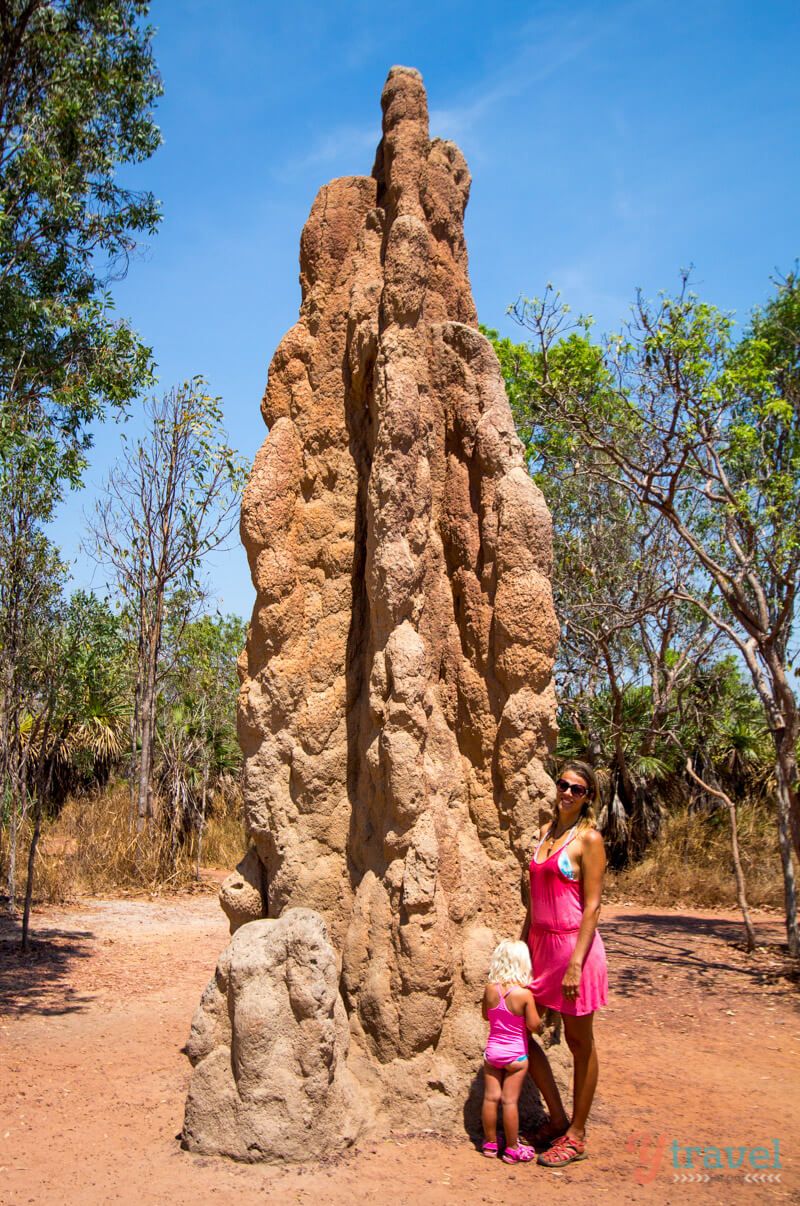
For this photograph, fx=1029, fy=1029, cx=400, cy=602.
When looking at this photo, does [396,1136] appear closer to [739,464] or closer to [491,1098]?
[491,1098]

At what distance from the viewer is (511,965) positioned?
443 centimetres

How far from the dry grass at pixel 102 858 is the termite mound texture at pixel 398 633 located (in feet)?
26.1

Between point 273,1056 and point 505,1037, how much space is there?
96cm

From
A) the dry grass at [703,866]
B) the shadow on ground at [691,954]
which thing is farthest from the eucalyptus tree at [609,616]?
the shadow on ground at [691,954]

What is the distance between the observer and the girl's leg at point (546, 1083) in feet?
14.6

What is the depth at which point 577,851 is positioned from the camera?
4.47 m

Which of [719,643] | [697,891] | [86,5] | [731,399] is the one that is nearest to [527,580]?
[731,399]

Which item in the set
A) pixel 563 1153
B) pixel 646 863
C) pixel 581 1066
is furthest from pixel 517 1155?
pixel 646 863

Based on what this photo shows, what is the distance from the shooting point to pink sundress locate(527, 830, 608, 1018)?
14.5 feet

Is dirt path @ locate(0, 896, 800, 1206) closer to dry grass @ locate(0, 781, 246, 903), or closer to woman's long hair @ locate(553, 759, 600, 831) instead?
woman's long hair @ locate(553, 759, 600, 831)

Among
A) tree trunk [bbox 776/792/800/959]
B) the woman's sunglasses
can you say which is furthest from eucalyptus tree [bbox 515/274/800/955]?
the woman's sunglasses

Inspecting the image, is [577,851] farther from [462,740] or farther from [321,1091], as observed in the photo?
[321,1091]

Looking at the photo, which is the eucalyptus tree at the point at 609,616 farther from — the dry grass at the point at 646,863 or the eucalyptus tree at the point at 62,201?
the eucalyptus tree at the point at 62,201

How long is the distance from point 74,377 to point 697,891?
972cm
